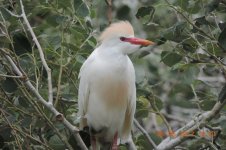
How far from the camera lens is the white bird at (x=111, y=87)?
3.27 metres

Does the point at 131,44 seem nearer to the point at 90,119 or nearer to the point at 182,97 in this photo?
the point at 90,119

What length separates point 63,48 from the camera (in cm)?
325

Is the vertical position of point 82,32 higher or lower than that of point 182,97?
higher

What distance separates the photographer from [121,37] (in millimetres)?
3254

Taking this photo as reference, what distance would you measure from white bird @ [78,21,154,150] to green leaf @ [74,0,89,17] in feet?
0.49

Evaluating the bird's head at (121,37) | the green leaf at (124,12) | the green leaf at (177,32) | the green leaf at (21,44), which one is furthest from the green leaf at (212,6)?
the green leaf at (21,44)

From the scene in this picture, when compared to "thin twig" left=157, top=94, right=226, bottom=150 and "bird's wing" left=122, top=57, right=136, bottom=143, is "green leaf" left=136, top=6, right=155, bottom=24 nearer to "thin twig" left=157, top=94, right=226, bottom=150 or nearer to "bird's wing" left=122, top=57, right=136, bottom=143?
"bird's wing" left=122, top=57, right=136, bottom=143

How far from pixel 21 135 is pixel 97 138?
603 mm

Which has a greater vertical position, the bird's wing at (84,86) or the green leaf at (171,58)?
the green leaf at (171,58)

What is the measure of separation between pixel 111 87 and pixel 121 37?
0.32 m

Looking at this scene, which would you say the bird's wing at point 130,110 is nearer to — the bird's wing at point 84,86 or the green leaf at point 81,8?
the bird's wing at point 84,86

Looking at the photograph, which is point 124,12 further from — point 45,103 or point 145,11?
point 45,103

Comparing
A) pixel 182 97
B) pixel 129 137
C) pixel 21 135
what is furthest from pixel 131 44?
pixel 182 97

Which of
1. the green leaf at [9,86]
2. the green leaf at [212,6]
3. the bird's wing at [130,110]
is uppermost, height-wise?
the green leaf at [212,6]
